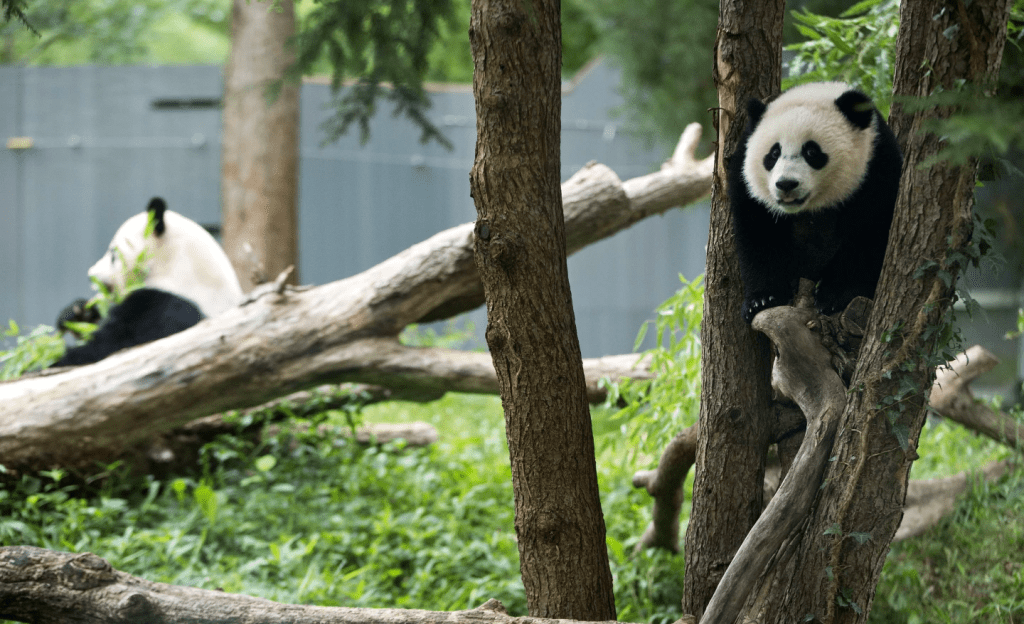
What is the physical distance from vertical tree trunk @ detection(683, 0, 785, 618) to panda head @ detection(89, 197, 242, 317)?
347cm

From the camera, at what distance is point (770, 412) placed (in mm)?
2123

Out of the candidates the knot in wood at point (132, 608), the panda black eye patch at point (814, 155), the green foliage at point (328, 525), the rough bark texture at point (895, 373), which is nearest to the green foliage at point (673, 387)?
the green foliage at point (328, 525)

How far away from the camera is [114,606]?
5.77 feet

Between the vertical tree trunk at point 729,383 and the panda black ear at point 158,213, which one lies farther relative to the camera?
the panda black ear at point 158,213

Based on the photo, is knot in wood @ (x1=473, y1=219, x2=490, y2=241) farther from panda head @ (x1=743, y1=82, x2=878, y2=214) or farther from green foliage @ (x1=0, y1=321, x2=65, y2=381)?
green foliage @ (x1=0, y1=321, x2=65, y2=381)

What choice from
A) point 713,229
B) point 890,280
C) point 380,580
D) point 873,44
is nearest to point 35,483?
point 380,580

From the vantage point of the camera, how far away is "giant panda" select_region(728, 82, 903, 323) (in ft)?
6.86

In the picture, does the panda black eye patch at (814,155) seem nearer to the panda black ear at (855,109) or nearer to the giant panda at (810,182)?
the giant panda at (810,182)

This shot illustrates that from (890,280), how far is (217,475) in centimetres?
359

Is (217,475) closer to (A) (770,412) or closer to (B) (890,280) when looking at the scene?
(A) (770,412)

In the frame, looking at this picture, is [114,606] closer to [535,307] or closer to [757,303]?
[535,307]

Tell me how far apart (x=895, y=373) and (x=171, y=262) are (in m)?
4.25

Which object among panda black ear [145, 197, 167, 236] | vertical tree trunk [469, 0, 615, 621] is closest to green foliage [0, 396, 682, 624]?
vertical tree trunk [469, 0, 615, 621]

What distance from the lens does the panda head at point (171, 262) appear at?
15.3 feet
